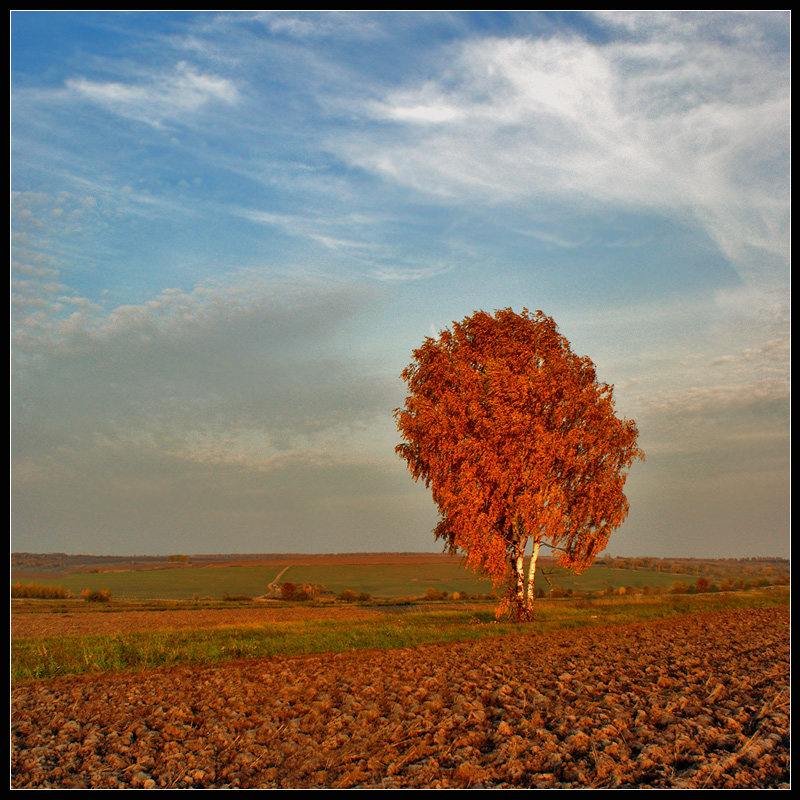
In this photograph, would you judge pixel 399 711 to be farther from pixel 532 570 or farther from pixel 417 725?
pixel 532 570

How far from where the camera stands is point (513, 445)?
26203mm

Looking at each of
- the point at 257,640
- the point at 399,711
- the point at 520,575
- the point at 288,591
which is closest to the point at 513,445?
the point at 520,575

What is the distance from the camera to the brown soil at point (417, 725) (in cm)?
797

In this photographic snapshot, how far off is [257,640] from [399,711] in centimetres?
1177

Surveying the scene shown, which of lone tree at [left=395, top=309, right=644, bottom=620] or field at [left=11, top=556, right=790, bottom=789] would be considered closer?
field at [left=11, top=556, right=790, bottom=789]

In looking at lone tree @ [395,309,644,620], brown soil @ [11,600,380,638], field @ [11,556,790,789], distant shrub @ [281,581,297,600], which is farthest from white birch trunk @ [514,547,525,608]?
distant shrub @ [281,581,297,600]

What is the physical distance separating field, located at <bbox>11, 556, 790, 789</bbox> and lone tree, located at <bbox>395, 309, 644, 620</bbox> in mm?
5335

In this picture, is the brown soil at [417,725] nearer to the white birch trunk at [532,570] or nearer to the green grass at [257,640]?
the green grass at [257,640]

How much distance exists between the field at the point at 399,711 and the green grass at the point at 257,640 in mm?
138

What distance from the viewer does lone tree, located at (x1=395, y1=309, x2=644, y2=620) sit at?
26109 mm

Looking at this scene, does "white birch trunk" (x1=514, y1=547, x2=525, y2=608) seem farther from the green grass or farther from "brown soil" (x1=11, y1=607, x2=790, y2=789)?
"brown soil" (x1=11, y1=607, x2=790, y2=789)

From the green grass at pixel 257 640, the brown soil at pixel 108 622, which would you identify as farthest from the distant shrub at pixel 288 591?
the green grass at pixel 257 640

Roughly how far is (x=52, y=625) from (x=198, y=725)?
26.1 metres
